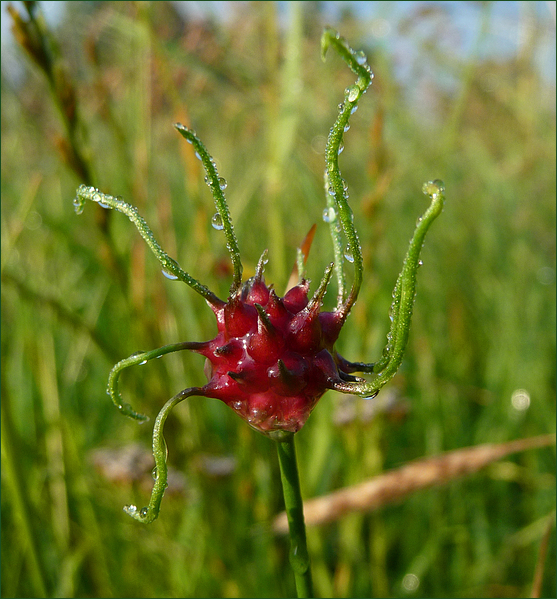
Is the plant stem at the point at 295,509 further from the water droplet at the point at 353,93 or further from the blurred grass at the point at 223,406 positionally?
the blurred grass at the point at 223,406

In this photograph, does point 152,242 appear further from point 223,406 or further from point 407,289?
point 223,406

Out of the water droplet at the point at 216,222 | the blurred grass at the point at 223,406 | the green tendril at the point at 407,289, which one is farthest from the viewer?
the blurred grass at the point at 223,406

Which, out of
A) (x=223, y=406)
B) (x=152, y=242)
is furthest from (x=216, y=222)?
(x=223, y=406)

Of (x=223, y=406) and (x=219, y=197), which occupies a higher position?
(x=223, y=406)

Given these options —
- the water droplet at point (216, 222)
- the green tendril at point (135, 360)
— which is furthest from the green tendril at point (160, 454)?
the water droplet at point (216, 222)

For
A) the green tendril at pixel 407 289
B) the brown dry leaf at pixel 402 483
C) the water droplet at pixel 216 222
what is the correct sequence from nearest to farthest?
the green tendril at pixel 407 289, the water droplet at pixel 216 222, the brown dry leaf at pixel 402 483

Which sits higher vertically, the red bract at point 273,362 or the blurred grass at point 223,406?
the blurred grass at point 223,406

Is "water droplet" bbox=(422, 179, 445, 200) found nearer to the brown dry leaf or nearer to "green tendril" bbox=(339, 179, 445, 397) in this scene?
"green tendril" bbox=(339, 179, 445, 397)

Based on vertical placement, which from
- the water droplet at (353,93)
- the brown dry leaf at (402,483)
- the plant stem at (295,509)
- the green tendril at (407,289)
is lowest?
the plant stem at (295,509)

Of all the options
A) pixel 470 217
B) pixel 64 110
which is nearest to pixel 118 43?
pixel 64 110
